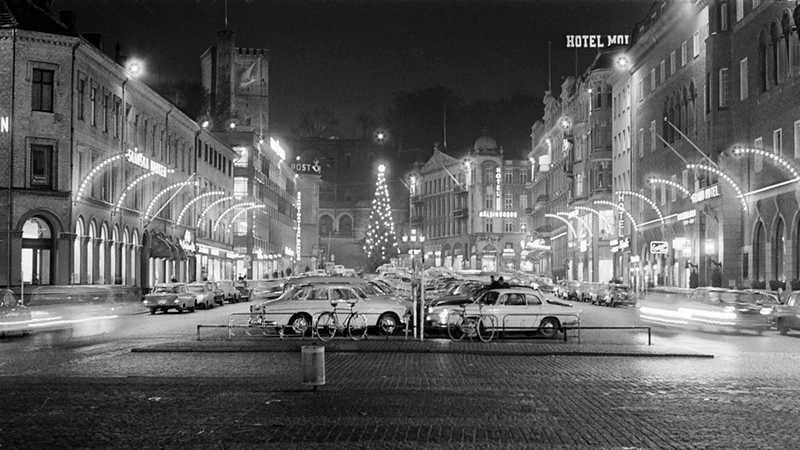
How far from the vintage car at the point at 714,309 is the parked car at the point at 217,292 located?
26.7 m

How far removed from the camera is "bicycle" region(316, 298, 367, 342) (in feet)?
108

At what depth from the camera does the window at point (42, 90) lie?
2212 inches

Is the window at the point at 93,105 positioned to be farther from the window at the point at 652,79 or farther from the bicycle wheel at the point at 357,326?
the window at the point at 652,79

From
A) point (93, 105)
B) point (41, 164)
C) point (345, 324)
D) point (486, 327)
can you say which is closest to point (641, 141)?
point (93, 105)

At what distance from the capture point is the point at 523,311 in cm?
3359

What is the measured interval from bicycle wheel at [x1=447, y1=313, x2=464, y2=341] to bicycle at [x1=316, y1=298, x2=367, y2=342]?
8.19 feet

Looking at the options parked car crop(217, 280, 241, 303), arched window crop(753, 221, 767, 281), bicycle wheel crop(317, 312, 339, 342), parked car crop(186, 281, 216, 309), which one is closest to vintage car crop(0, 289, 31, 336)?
bicycle wheel crop(317, 312, 339, 342)

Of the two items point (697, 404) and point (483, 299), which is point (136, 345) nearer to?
point (483, 299)

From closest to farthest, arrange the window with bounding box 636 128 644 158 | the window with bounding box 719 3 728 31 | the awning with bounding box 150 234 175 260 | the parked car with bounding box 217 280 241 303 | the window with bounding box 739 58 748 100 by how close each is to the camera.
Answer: the window with bounding box 739 58 748 100, the window with bounding box 719 3 728 31, the parked car with bounding box 217 280 241 303, the awning with bounding box 150 234 175 260, the window with bounding box 636 128 644 158

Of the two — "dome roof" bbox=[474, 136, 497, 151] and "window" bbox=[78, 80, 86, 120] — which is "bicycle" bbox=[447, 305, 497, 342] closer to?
"window" bbox=[78, 80, 86, 120]

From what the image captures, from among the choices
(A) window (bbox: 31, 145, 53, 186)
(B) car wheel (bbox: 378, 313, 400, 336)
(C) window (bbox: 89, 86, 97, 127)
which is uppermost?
(C) window (bbox: 89, 86, 97, 127)

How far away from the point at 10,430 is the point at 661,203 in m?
67.0

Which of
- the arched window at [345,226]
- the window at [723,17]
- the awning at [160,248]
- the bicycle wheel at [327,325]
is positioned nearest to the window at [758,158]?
the window at [723,17]

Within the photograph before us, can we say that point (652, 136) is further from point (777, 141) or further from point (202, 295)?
point (202, 295)
